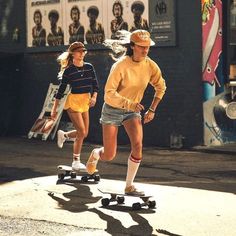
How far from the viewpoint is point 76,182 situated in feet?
27.4

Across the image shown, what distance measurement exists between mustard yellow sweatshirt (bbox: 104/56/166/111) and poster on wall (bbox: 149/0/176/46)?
19.7ft

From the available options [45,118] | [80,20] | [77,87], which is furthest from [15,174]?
[80,20]

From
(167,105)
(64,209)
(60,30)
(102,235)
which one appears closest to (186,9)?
(167,105)

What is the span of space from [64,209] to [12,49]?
9667 mm

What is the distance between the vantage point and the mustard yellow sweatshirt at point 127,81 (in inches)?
257

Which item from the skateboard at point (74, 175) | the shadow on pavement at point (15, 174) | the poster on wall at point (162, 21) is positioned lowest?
the shadow on pavement at point (15, 174)

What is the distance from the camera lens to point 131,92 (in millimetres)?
6664

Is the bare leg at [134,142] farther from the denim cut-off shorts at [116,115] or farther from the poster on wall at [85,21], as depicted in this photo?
the poster on wall at [85,21]

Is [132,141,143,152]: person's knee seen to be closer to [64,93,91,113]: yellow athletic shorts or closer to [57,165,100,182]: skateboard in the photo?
[57,165,100,182]: skateboard

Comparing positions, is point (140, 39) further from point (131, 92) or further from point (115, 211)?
point (115, 211)

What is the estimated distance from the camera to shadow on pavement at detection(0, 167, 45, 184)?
8742 millimetres

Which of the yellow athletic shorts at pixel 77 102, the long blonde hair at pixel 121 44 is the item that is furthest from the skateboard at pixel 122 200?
the yellow athletic shorts at pixel 77 102

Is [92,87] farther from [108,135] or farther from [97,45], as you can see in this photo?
[97,45]

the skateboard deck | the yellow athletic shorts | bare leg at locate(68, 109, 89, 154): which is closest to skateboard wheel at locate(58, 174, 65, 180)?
bare leg at locate(68, 109, 89, 154)
